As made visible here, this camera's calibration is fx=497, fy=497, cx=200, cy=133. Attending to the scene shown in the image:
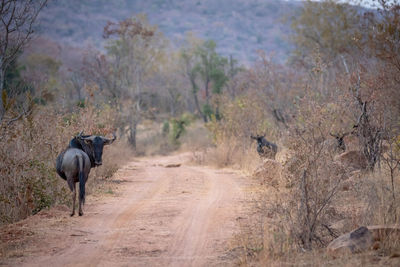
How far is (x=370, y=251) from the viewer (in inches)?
245

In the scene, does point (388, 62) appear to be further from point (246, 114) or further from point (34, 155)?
point (246, 114)

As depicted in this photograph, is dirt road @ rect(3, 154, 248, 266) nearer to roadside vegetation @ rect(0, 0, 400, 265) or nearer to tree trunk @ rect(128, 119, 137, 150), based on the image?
roadside vegetation @ rect(0, 0, 400, 265)

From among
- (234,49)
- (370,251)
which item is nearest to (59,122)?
(370,251)

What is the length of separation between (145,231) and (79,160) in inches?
85.8

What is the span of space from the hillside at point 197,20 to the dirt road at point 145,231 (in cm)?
7299

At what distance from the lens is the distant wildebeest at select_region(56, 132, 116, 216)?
366 inches

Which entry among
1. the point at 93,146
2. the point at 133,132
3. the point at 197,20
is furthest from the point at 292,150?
the point at 197,20

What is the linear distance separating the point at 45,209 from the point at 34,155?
1.40 meters

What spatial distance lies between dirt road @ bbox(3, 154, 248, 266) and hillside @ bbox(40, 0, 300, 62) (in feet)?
239

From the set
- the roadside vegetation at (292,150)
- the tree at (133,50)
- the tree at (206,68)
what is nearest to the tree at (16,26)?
the roadside vegetation at (292,150)

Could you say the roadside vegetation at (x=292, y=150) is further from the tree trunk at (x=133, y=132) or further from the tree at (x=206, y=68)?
the tree at (x=206, y=68)

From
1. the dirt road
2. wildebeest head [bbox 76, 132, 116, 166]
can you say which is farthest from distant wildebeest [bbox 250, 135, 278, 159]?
wildebeest head [bbox 76, 132, 116, 166]

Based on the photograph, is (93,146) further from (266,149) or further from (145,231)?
(266,149)

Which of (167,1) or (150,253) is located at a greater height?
(167,1)
